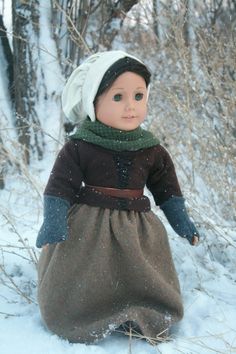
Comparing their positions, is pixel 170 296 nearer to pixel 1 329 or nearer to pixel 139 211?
pixel 139 211

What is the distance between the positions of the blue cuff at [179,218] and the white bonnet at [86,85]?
18.5 inches

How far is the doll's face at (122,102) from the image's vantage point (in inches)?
76.0

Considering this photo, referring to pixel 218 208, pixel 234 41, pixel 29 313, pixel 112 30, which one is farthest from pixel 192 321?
pixel 112 30

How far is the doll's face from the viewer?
1.93 metres

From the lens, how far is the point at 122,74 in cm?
192

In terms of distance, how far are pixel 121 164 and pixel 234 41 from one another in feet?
5.20

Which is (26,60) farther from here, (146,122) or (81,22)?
(146,122)

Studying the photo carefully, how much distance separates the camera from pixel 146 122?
4.24 meters

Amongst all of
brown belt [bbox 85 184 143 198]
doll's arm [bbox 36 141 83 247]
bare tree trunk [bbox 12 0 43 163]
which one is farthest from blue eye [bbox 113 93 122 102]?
bare tree trunk [bbox 12 0 43 163]

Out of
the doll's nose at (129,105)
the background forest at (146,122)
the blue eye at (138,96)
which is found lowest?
the background forest at (146,122)

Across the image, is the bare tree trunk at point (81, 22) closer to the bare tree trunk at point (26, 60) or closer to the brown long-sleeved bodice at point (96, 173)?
→ the bare tree trunk at point (26, 60)

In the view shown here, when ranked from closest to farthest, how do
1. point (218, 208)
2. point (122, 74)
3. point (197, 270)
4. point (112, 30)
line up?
point (122, 74) → point (197, 270) → point (218, 208) → point (112, 30)

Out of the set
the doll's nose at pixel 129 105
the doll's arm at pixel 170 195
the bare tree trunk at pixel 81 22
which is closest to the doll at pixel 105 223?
the doll's nose at pixel 129 105

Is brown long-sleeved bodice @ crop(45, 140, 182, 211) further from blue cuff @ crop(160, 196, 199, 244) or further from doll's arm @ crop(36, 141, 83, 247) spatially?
blue cuff @ crop(160, 196, 199, 244)
